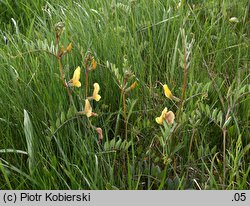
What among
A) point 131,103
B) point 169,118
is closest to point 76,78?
point 131,103

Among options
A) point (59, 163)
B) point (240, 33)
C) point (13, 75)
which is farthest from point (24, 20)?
point (59, 163)

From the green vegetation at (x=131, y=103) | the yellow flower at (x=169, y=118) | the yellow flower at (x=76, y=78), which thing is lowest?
the green vegetation at (x=131, y=103)

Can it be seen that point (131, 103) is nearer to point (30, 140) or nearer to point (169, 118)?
point (169, 118)

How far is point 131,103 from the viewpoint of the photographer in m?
1.70

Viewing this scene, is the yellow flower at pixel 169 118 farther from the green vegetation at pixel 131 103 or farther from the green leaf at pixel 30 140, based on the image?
the green leaf at pixel 30 140

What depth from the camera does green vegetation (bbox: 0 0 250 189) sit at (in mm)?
1592

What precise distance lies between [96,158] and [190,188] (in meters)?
0.30

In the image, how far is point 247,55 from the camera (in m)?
2.23

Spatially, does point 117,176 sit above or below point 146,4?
below

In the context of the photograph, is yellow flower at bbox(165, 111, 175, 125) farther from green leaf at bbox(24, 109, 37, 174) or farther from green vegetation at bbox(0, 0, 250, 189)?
green leaf at bbox(24, 109, 37, 174)

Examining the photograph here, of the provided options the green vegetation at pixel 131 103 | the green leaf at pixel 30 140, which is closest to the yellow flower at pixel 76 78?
the green vegetation at pixel 131 103

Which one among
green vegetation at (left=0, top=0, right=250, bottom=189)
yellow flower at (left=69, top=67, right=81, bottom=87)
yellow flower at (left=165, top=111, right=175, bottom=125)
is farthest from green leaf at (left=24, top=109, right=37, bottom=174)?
yellow flower at (left=165, top=111, right=175, bottom=125)

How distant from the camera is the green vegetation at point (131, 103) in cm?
159

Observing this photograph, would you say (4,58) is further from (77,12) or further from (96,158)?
(96,158)
